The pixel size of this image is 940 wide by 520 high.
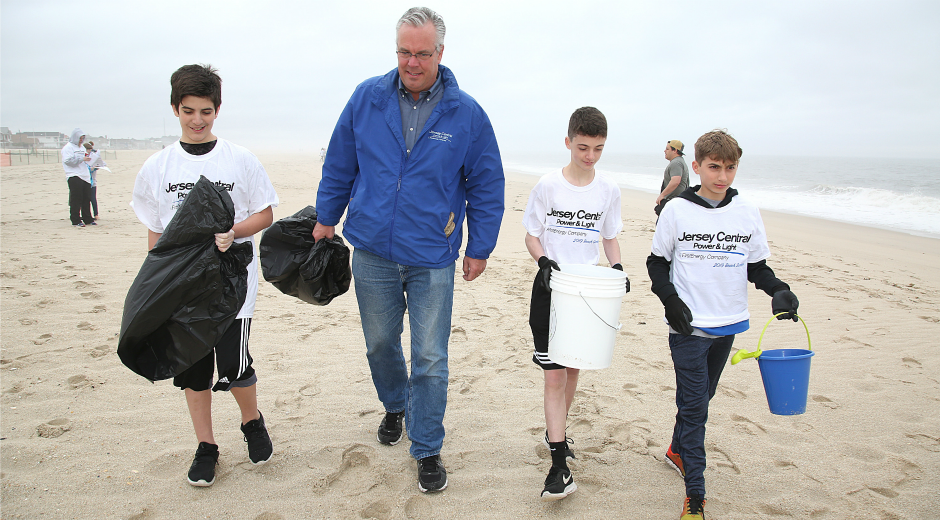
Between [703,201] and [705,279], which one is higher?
[703,201]

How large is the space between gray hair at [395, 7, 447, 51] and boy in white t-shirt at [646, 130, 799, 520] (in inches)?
52.8

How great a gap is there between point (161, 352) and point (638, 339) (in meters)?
3.81

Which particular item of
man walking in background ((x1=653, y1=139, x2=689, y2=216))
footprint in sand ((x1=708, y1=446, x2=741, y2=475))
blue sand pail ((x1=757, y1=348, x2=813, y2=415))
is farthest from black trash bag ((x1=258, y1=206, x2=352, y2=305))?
man walking in background ((x1=653, y1=139, x2=689, y2=216))

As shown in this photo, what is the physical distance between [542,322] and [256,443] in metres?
1.60

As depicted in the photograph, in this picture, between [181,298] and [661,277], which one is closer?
[181,298]

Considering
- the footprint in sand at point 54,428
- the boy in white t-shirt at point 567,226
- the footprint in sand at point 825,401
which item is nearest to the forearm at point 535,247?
the boy in white t-shirt at point 567,226

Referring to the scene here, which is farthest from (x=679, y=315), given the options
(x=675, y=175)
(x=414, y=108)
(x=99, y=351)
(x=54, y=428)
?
(x=675, y=175)

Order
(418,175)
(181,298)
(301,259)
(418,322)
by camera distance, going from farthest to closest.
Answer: (301,259) < (418,322) < (418,175) < (181,298)

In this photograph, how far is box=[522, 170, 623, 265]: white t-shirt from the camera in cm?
277

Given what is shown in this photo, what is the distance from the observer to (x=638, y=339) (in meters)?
Answer: 4.80

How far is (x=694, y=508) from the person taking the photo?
7.87 ft

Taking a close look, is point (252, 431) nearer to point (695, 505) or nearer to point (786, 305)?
point (695, 505)

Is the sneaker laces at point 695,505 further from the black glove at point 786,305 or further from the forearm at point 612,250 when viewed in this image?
the forearm at point 612,250

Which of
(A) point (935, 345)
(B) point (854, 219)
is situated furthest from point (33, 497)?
(B) point (854, 219)
